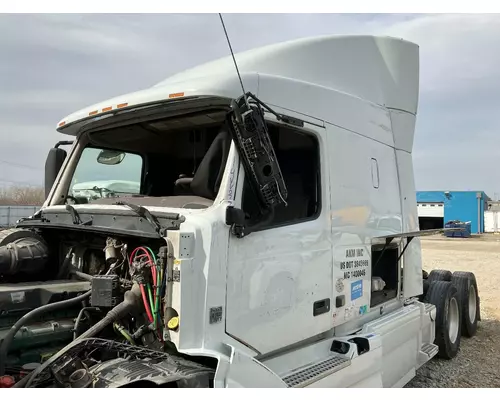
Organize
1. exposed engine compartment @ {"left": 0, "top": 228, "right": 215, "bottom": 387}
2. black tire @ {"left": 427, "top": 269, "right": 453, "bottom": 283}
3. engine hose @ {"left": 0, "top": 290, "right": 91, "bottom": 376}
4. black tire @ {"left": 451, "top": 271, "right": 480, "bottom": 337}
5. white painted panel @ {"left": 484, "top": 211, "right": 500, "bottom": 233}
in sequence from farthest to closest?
white painted panel @ {"left": 484, "top": 211, "right": 500, "bottom": 233} → black tire @ {"left": 427, "top": 269, "right": 453, "bottom": 283} → black tire @ {"left": 451, "top": 271, "right": 480, "bottom": 337} → engine hose @ {"left": 0, "top": 290, "right": 91, "bottom": 376} → exposed engine compartment @ {"left": 0, "top": 228, "right": 215, "bottom": 387}

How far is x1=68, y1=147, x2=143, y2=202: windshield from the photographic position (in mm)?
4512

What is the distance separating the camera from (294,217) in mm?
3924

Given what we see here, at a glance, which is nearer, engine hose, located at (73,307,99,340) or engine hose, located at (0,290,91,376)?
engine hose, located at (0,290,91,376)

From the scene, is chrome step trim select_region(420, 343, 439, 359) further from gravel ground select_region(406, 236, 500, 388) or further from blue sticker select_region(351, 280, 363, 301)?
blue sticker select_region(351, 280, 363, 301)

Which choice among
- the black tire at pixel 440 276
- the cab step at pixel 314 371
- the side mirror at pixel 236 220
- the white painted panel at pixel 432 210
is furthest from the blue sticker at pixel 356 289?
the white painted panel at pixel 432 210

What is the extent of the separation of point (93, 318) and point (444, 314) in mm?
4843

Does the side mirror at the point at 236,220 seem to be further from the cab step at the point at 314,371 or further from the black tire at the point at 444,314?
the black tire at the point at 444,314

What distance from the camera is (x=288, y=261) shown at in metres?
3.62

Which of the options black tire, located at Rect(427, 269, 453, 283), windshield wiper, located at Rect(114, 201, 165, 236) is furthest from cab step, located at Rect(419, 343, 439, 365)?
windshield wiper, located at Rect(114, 201, 165, 236)

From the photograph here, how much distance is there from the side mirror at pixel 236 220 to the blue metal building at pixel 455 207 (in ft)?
126

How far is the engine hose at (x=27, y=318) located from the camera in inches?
118

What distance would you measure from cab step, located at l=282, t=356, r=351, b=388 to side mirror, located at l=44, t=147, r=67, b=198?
296cm

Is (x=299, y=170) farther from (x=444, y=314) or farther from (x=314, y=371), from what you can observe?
(x=444, y=314)

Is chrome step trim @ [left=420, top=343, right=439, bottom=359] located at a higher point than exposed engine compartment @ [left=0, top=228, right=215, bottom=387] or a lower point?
lower
